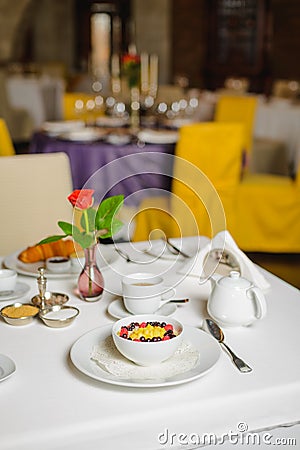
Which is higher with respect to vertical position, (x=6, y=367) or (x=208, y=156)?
(x=6, y=367)

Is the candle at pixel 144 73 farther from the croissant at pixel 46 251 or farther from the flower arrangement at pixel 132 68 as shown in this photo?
the croissant at pixel 46 251

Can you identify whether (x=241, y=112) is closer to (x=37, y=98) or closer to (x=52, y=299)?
(x=52, y=299)

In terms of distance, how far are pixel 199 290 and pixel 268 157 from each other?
3.84 m

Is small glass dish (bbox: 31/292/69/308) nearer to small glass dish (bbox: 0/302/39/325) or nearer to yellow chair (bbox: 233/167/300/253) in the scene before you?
small glass dish (bbox: 0/302/39/325)

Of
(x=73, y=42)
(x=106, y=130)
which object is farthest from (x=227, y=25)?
(x=106, y=130)

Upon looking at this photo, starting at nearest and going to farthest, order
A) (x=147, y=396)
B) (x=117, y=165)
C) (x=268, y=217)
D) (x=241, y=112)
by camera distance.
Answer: (x=147, y=396) → (x=117, y=165) → (x=268, y=217) → (x=241, y=112)

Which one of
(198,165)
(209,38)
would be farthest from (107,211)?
(209,38)

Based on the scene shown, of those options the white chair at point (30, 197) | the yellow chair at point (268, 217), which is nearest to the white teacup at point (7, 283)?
the white chair at point (30, 197)

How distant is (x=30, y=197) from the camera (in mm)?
2447

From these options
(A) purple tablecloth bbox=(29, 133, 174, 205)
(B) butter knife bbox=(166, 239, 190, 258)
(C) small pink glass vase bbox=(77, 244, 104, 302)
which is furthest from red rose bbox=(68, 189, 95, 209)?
(A) purple tablecloth bbox=(29, 133, 174, 205)

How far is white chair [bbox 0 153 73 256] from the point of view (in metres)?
2.42

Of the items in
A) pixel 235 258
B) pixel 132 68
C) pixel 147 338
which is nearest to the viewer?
pixel 147 338

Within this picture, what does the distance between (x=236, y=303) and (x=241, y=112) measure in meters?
4.22

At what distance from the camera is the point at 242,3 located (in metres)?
10.6
